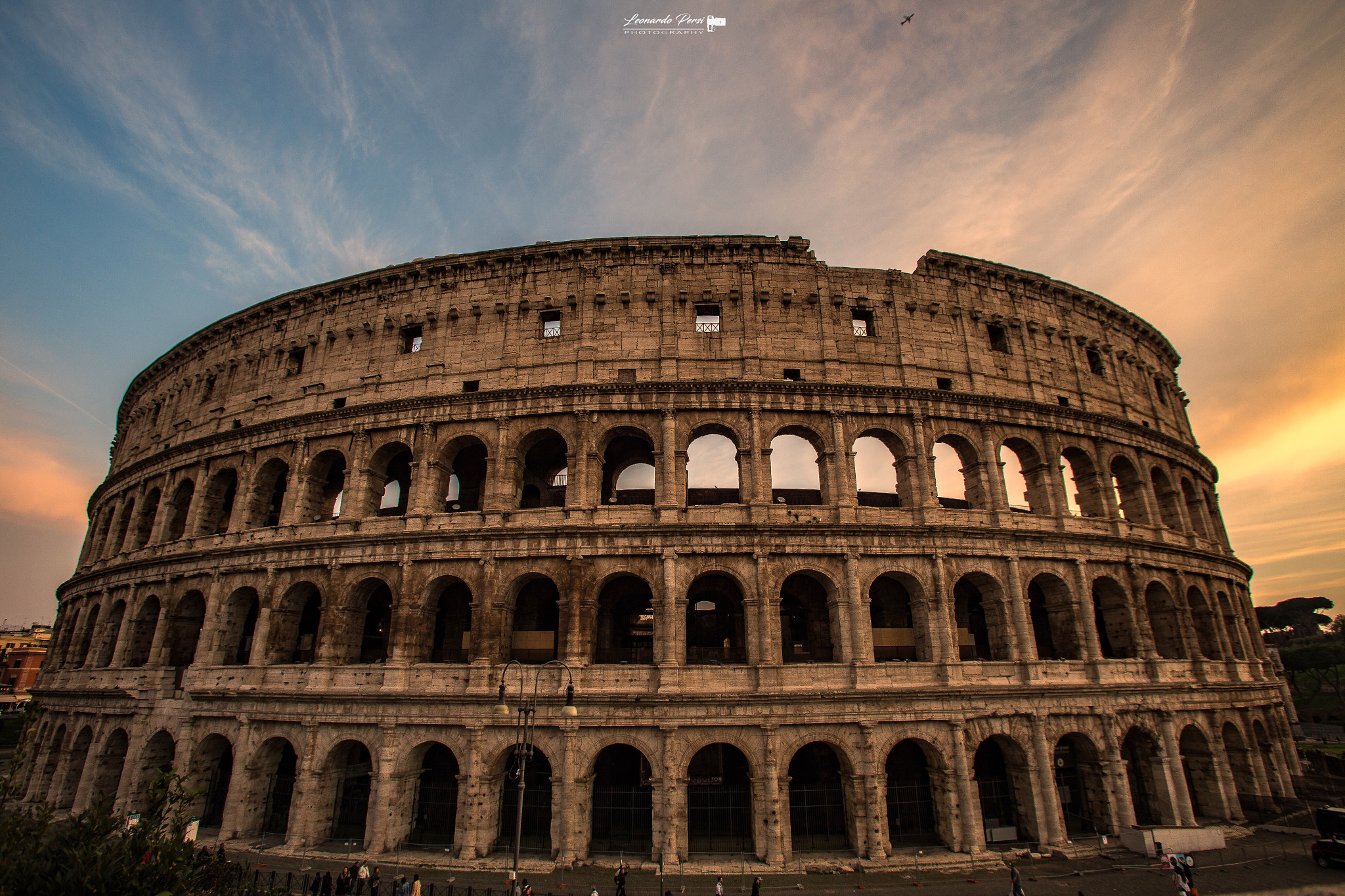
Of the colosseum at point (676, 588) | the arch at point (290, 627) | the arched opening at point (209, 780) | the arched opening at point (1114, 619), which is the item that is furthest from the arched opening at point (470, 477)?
the arched opening at point (1114, 619)

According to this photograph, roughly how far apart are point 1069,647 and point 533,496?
2219 cm

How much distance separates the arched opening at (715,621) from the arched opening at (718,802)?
3.13 meters

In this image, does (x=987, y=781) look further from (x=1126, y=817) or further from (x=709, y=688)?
(x=709, y=688)

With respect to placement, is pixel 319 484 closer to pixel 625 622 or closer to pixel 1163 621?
pixel 625 622

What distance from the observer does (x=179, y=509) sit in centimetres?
2848

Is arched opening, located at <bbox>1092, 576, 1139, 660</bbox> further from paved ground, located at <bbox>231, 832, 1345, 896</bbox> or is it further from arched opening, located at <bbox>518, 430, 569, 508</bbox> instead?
arched opening, located at <bbox>518, 430, 569, 508</bbox>

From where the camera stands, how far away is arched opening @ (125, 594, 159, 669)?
26391 mm

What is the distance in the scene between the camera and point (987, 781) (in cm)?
2125

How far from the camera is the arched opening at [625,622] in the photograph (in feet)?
→ 72.7

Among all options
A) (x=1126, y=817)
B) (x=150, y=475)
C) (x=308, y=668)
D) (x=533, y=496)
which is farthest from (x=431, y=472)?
(x=1126, y=817)

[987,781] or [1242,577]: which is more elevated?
[1242,577]

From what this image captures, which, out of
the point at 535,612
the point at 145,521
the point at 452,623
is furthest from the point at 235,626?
the point at 535,612

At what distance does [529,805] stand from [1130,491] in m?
27.3

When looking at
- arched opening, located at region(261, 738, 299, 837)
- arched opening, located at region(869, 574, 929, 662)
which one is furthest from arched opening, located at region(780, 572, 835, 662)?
arched opening, located at region(261, 738, 299, 837)
